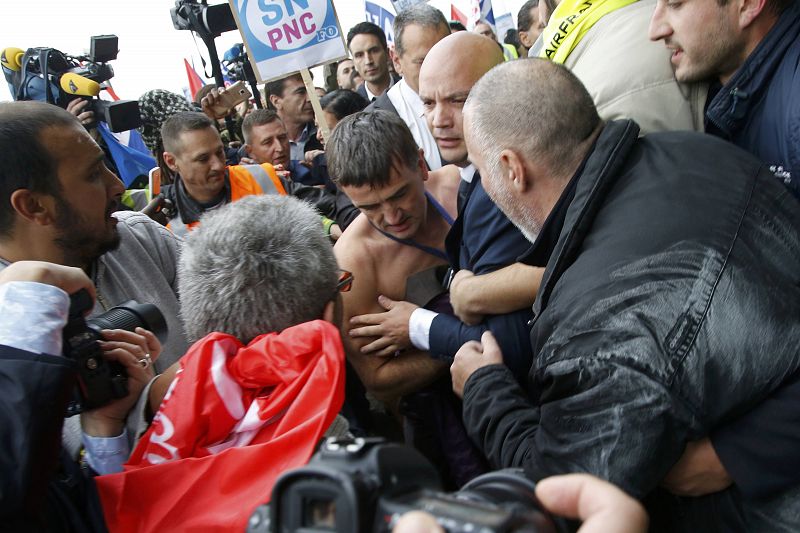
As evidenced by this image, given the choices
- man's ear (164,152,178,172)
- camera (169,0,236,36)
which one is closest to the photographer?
man's ear (164,152,178,172)

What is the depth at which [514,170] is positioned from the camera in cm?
166

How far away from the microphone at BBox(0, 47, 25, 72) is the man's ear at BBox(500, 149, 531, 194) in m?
4.54

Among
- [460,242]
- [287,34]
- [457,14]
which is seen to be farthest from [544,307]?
[457,14]

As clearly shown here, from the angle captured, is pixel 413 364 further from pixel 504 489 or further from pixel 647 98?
pixel 504 489

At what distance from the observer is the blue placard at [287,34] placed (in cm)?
463

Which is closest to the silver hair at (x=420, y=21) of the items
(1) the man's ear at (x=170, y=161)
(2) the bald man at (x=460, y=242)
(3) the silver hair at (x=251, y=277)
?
(2) the bald man at (x=460, y=242)

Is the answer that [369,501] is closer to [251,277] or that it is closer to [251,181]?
[251,277]

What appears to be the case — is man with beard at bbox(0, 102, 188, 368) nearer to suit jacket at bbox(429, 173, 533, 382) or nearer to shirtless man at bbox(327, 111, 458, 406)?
shirtless man at bbox(327, 111, 458, 406)

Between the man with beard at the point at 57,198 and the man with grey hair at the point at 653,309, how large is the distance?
1.21m

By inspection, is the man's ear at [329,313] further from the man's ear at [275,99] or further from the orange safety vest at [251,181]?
the man's ear at [275,99]

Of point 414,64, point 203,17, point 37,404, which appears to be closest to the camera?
point 37,404

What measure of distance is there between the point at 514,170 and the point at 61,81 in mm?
3900

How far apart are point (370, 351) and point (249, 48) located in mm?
3049

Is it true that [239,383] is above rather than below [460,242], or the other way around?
above
